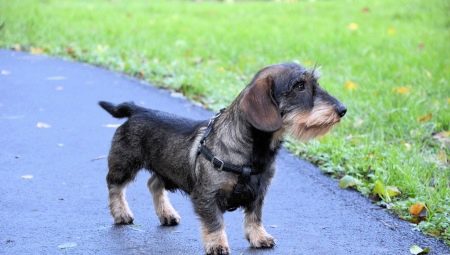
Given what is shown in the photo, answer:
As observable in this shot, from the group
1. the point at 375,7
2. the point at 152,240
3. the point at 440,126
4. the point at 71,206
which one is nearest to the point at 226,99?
the point at 440,126

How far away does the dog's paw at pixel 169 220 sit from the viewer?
6020 millimetres

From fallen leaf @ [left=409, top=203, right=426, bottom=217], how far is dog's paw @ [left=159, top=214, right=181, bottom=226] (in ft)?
5.82

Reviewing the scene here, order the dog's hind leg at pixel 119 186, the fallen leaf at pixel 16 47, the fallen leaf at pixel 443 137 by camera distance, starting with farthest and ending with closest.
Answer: the fallen leaf at pixel 16 47 < the fallen leaf at pixel 443 137 < the dog's hind leg at pixel 119 186

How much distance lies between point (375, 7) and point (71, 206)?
13962 millimetres

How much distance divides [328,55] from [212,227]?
8284 millimetres

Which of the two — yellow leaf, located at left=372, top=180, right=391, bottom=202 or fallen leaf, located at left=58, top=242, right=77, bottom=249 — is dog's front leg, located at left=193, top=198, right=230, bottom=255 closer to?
fallen leaf, located at left=58, top=242, right=77, bottom=249

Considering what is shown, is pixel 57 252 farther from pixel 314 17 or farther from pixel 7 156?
pixel 314 17

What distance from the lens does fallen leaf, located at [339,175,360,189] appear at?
6.99 meters

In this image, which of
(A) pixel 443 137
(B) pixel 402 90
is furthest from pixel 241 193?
(B) pixel 402 90

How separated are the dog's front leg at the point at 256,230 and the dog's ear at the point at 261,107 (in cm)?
66

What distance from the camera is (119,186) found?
6.06 metres

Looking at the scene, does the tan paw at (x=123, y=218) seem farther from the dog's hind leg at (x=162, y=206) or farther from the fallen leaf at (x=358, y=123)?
Answer: the fallen leaf at (x=358, y=123)

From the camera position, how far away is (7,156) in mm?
7953

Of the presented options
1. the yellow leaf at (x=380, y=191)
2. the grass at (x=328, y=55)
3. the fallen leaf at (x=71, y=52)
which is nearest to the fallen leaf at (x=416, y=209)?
the grass at (x=328, y=55)
